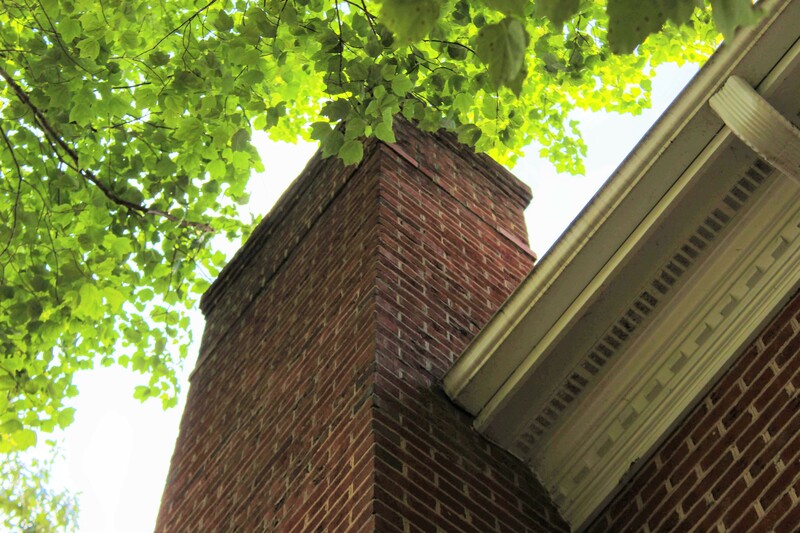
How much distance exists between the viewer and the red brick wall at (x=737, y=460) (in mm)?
4160

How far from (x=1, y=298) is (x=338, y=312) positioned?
2.23 metres

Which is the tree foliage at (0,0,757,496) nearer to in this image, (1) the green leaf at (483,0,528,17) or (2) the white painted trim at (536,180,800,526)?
(2) the white painted trim at (536,180,800,526)

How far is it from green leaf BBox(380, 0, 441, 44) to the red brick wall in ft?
7.89

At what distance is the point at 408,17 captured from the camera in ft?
9.18

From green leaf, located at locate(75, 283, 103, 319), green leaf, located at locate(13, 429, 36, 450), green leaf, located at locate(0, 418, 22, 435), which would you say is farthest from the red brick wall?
green leaf, located at locate(0, 418, 22, 435)

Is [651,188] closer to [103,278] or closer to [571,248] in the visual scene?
[571,248]

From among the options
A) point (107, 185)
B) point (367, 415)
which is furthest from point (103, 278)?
point (367, 415)

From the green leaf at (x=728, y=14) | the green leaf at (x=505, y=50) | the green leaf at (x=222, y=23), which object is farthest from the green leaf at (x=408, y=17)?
the green leaf at (x=222, y=23)

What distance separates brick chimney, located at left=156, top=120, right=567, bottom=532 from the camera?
187 inches

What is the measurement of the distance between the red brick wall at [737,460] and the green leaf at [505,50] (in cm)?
219

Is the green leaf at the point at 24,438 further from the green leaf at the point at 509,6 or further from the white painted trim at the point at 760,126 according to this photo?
the green leaf at the point at 509,6

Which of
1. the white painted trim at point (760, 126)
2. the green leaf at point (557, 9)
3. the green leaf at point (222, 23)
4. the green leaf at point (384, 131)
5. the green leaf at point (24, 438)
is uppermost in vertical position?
the white painted trim at point (760, 126)

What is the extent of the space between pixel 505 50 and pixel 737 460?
2.40 m

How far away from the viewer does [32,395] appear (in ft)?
23.1
